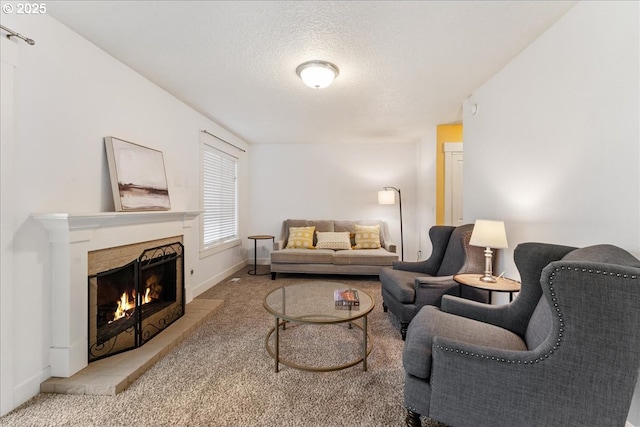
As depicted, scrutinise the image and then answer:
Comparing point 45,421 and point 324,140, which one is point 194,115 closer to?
point 324,140

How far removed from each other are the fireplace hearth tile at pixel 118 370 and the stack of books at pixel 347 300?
55.9 inches

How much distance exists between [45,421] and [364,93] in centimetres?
350

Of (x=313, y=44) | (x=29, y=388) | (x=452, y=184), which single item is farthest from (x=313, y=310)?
(x=452, y=184)

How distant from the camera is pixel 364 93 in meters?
2.95

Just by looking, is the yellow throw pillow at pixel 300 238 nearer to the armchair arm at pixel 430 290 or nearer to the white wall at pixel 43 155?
the armchair arm at pixel 430 290

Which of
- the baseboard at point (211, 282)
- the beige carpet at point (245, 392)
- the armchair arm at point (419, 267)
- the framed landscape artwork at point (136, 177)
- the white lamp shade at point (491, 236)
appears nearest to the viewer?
the beige carpet at point (245, 392)

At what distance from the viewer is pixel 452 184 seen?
4023mm

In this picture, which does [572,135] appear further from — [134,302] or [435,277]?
[134,302]

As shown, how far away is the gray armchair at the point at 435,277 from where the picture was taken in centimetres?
232

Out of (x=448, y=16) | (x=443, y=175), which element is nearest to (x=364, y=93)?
(x=448, y=16)

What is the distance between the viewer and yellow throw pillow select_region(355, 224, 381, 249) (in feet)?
15.3

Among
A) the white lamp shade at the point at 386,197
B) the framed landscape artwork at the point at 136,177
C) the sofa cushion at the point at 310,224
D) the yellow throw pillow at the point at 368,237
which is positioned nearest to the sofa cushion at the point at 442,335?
the framed landscape artwork at the point at 136,177

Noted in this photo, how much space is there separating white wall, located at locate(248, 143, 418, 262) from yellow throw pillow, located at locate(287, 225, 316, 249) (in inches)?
24.8

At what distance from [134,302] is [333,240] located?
3.02 meters
